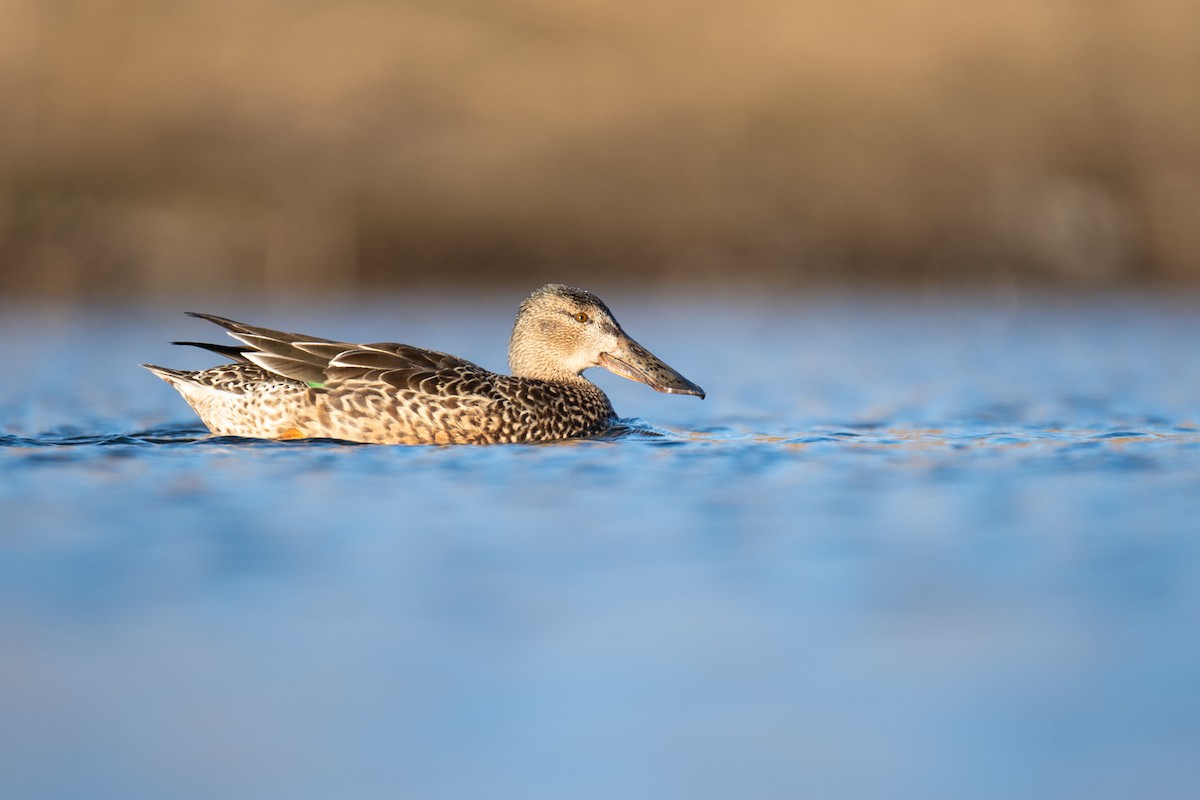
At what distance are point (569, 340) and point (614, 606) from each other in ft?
15.4

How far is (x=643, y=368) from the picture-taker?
9.77 metres

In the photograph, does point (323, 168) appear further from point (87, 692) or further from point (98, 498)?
point (87, 692)

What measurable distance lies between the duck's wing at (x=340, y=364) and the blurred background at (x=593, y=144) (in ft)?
51.7

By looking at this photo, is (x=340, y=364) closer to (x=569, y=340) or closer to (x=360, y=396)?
(x=360, y=396)

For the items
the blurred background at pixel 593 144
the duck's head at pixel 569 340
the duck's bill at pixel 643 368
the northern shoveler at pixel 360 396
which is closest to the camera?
the northern shoveler at pixel 360 396

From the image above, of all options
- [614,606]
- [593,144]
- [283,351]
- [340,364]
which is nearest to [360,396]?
[340,364]

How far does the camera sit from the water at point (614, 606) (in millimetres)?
4016

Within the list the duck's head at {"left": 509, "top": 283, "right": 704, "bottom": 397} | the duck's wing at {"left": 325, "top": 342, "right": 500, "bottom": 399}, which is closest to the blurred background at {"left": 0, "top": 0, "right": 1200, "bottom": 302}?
the duck's head at {"left": 509, "top": 283, "right": 704, "bottom": 397}

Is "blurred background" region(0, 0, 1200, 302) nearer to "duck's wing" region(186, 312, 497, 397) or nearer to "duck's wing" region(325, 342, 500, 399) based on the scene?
"duck's wing" region(186, 312, 497, 397)

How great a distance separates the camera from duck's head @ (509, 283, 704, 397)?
32.3 ft

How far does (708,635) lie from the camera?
4949mm

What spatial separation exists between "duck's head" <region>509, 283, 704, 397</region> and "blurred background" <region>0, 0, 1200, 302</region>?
1525 centimetres

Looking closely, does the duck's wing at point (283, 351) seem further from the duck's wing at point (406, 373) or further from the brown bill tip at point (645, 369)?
the brown bill tip at point (645, 369)

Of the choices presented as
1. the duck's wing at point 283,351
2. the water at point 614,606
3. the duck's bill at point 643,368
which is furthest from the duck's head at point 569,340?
the duck's wing at point 283,351
